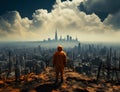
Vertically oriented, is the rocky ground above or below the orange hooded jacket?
below

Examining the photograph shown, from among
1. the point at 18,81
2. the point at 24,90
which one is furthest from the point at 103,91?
the point at 18,81

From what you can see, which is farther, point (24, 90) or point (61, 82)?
point (61, 82)

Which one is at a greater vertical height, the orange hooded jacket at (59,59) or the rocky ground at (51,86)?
the orange hooded jacket at (59,59)

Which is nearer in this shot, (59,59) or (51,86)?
(51,86)

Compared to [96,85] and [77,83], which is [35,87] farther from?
[96,85]

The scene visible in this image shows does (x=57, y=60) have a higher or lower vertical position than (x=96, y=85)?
higher

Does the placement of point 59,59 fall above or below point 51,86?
above

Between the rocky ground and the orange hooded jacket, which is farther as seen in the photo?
the orange hooded jacket

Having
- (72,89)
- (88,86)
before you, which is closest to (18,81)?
(72,89)

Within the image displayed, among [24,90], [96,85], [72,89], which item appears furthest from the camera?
[96,85]

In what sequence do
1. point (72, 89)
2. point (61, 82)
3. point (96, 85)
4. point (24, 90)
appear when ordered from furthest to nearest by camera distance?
point (96, 85) < point (61, 82) < point (72, 89) < point (24, 90)

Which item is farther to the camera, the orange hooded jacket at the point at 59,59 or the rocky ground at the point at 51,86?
the orange hooded jacket at the point at 59,59
